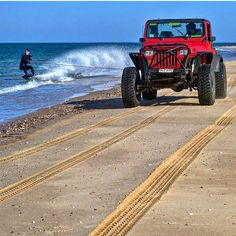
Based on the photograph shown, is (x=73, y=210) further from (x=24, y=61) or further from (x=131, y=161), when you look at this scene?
(x=24, y=61)

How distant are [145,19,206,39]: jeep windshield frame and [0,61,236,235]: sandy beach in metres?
2.56

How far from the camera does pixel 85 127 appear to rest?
39.1ft

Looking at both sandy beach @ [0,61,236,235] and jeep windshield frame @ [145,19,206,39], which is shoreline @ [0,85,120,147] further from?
jeep windshield frame @ [145,19,206,39]

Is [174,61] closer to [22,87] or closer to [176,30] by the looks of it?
[176,30]

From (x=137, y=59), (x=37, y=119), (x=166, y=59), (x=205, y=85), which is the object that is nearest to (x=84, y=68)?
(x=137, y=59)

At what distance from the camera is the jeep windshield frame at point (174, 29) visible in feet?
50.3

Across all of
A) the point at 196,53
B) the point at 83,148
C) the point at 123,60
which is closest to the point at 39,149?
the point at 83,148

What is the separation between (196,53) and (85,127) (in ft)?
13.4

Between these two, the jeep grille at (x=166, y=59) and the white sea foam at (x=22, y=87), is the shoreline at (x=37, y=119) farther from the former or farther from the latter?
the white sea foam at (x=22, y=87)

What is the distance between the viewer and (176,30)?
15414mm

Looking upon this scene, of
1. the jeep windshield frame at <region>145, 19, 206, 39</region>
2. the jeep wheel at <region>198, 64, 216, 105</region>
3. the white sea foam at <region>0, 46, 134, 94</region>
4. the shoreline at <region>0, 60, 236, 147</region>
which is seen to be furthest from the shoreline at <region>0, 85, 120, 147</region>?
the white sea foam at <region>0, 46, 134, 94</region>

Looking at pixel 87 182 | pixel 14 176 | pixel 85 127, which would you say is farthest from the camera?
pixel 85 127

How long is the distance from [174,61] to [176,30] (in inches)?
46.8

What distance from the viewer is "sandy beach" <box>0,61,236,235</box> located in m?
5.68
